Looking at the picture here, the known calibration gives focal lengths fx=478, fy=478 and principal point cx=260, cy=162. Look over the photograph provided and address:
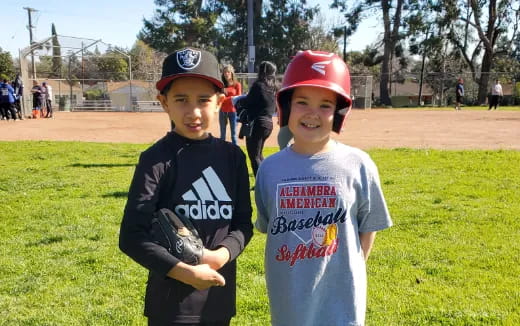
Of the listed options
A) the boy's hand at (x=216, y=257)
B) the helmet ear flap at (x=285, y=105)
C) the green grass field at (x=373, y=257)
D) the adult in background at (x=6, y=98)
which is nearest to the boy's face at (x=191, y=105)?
the helmet ear flap at (x=285, y=105)

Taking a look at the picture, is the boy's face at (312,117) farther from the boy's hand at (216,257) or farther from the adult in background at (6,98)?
the adult in background at (6,98)

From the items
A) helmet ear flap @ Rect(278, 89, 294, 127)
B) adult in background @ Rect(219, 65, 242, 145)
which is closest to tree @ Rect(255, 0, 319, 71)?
adult in background @ Rect(219, 65, 242, 145)

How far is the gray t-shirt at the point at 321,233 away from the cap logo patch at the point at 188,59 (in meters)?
0.54

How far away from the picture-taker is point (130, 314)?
3334mm

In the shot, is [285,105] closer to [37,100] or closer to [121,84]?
[37,100]

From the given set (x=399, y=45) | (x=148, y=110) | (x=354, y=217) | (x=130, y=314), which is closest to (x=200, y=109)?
(x=354, y=217)

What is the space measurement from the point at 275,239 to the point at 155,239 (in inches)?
19.5

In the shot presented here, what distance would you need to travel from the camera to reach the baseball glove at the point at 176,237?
65.5 inches

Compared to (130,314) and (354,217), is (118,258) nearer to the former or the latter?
(130,314)

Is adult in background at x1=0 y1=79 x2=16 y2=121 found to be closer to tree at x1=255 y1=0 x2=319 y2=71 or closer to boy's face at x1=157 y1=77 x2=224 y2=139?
boy's face at x1=157 y1=77 x2=224 y2=139

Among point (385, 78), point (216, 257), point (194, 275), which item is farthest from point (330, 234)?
point (385, 78)

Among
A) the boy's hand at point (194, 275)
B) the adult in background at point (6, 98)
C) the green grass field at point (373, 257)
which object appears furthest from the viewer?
the adult in background at point (6, 98)

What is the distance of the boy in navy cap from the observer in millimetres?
1728

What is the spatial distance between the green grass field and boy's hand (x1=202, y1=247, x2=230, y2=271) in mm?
1649
